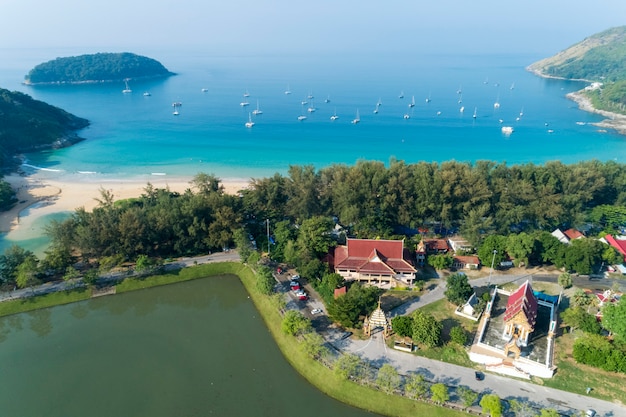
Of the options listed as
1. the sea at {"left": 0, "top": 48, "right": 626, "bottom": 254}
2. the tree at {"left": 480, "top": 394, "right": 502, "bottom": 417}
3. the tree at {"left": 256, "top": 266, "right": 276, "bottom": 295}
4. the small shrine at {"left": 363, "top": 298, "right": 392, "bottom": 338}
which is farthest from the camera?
the sea at {"left": 0, "top": 48, "right": 626, "bottom": 254}

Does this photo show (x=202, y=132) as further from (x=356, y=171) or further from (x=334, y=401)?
(x=334, y=401)

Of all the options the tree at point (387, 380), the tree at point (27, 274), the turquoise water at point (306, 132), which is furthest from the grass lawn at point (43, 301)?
the turquoise water at point (306, 132)

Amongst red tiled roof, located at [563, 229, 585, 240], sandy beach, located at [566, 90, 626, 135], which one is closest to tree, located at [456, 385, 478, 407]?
red tiled roof, located at [563, 229, 585, 240]

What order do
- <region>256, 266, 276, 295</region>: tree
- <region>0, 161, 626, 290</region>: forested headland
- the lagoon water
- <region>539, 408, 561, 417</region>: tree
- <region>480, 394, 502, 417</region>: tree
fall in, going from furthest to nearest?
1. <region>0, 161, 626, 290</region>: forested headland
2. <region>256, 266, 276, 295</region>: tree
3. the lagoon water
4. <region>480, 394, 502, 417</region>: tree
5. <region>539, 408, 561, 417</region>: tree

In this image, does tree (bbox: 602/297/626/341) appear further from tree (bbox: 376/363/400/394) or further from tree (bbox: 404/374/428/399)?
tree (bbox: 376/363/400/394)

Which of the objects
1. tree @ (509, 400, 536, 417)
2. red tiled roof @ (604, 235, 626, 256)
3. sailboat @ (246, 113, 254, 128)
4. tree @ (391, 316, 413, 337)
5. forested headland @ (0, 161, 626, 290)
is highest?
sailboat @ (246, 113, 254, 128)

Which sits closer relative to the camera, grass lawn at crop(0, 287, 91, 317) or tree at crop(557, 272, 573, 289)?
grass lawn at crop(0, 287, 91, 317)

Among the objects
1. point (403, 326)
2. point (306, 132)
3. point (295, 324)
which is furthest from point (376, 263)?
point (306, 132)
